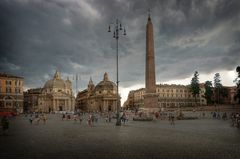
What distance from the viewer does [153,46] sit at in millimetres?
40281

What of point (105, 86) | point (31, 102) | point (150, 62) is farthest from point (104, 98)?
point (150, 62)

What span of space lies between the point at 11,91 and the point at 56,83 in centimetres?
5899

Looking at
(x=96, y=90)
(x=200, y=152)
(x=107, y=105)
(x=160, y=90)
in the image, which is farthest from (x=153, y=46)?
(x=96, y=90)

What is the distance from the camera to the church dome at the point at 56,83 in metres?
149

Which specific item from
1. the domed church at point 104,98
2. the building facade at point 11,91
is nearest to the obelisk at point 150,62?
the building facade at point 11,91

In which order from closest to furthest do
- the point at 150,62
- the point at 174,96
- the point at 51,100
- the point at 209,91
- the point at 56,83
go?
the point at 150,62, the point at 209,91, the point at 174,96, the point at 51,100, the point at 56,83

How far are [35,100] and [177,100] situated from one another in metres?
76.2

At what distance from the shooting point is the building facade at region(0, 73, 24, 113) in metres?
88.6

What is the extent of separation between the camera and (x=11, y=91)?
300 ft

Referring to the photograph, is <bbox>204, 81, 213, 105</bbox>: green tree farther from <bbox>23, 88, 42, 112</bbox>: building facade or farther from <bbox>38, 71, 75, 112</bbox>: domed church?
<bbox>23, 88, 42, 112</bbox>: building facade

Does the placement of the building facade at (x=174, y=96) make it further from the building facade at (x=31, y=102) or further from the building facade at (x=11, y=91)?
the building facade at (x=11, y=91)

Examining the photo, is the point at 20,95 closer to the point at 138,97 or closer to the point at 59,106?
the point at 59,106

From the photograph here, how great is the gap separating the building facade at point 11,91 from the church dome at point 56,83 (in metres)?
53.6

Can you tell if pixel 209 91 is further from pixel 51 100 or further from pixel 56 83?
pixel 56 83
